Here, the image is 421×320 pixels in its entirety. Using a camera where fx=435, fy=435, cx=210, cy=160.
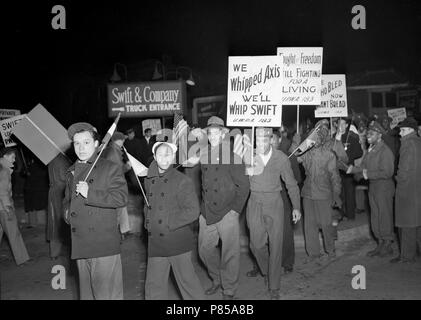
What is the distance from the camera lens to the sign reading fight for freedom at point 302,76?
855 centimetres

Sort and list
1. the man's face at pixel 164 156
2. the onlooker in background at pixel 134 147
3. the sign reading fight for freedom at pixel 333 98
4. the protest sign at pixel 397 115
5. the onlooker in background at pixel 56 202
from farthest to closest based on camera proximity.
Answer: the onlooker in background at pixel 134 147 < the protest sign at pixel 397 115 < the sign reading fight for freedom at pixel 333 98 < the onlooker in background at pixel 56 202 < the man's face at pixel 164 156

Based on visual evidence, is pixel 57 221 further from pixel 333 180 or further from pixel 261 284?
pixel 333 180

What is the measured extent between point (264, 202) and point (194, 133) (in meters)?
2.78

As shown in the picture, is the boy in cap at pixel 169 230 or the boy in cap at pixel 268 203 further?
the boy in cap at pixel 268 203

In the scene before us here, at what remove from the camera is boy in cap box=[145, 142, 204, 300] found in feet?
15.0

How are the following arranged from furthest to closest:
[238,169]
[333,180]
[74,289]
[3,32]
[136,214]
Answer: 1. [3,32]
2. [136,214]
3. [333,180]
4. [74,289]
5. [238,169]

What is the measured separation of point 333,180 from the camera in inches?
281

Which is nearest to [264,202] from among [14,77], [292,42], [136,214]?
[136,214]

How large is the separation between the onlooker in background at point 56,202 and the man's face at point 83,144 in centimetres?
341

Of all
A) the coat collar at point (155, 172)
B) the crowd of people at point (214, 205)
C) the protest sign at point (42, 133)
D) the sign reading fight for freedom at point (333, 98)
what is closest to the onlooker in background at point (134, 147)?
the crowd of people at point (214, 205)

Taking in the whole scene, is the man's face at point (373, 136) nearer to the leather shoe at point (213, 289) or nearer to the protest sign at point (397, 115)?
the leather shoe at point (213, 289)

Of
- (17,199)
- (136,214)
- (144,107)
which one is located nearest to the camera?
(136,214)

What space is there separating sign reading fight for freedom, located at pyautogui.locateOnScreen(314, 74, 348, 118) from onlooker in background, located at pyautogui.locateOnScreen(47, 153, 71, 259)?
5.97 metres

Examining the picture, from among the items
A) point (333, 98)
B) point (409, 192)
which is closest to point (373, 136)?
point (409, 192)
